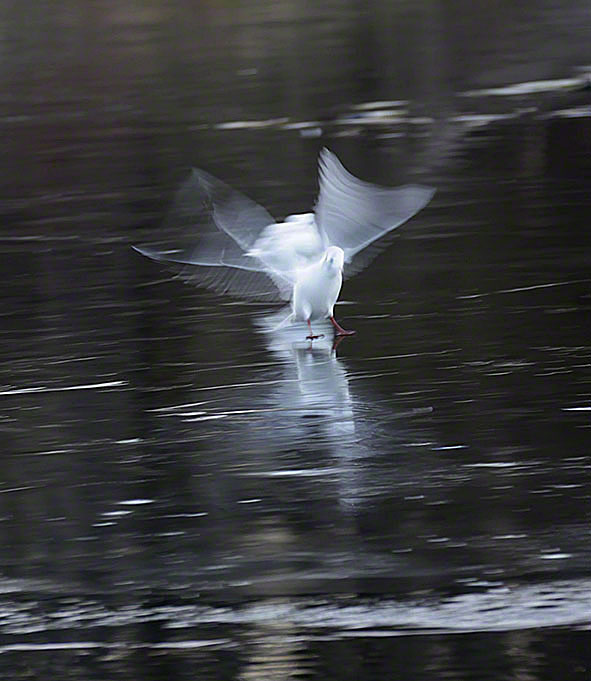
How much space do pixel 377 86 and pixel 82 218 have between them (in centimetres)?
612

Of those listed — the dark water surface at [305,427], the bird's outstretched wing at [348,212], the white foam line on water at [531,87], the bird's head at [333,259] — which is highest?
the white foam line on water at [531,87]

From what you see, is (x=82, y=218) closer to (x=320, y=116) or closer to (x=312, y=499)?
(x=320, y=116)

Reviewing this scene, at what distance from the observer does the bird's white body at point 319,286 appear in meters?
7.90

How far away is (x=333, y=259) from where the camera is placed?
25.9 feet

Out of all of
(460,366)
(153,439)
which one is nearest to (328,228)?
(460,366)

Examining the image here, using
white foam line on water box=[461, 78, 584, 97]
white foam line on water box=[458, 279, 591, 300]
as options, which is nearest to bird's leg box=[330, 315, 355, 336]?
white foam line on water box=[458, 279, 591, 300]

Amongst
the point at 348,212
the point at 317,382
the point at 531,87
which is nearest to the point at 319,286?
the point at 348,212

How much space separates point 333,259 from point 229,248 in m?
0.83

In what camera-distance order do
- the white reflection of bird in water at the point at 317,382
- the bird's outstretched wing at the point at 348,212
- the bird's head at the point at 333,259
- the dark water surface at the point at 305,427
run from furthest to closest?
the bird's outstretched wing at the point at 348,212, the bird's head at the point at 333,259, the white reflection of bird in water at the point at 317,382, the dark water surface at the point at 305,427

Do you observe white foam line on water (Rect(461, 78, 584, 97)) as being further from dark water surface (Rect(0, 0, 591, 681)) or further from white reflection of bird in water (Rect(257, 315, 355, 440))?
white reflection of bird in water (Rect(257, 315, 355, 440))

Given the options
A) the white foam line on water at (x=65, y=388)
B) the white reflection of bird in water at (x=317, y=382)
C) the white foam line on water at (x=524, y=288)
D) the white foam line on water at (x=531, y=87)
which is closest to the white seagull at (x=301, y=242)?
the white reflection of bird in water at (x=317, y=382)

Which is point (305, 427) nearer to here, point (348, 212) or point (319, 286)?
point (319, 286)

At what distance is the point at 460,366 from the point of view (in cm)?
749

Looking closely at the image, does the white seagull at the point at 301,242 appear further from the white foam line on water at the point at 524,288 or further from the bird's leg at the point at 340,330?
the white foam line on water at the point at 524,288
